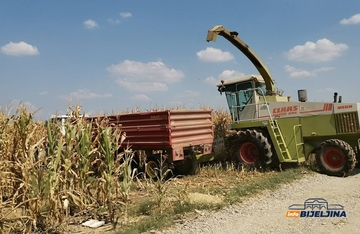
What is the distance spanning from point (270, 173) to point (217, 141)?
187 centimetres

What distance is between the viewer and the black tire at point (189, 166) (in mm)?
9148

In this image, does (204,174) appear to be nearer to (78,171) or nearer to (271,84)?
(271,84)

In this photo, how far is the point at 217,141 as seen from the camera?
9891 mm

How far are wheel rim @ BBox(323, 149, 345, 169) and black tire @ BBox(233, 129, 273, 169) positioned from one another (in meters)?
1.39

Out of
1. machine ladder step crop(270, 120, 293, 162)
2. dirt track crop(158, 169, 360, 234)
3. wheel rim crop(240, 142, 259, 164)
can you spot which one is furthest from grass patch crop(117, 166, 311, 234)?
wheel rim crop(240, 142, 259, 164)

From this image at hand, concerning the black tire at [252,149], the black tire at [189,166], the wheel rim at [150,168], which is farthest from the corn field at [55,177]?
the black tire at [252,149]

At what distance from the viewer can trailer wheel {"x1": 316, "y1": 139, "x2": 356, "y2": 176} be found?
7926 mm

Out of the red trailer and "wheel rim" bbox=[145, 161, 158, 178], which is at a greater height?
the red trailer

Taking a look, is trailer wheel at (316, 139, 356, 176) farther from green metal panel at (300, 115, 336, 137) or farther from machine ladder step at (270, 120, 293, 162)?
machine ladder step at (270, 120, 293, 162)

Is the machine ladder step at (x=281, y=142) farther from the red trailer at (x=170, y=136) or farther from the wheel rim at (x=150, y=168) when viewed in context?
the wheel rim at (x=150, y=168)

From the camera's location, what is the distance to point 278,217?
5.23 meters

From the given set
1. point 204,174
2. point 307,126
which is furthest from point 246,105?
point 204,174

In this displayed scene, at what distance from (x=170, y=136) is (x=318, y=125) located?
154 inches

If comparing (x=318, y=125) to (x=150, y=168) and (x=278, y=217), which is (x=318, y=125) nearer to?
(x=278, y=217)
